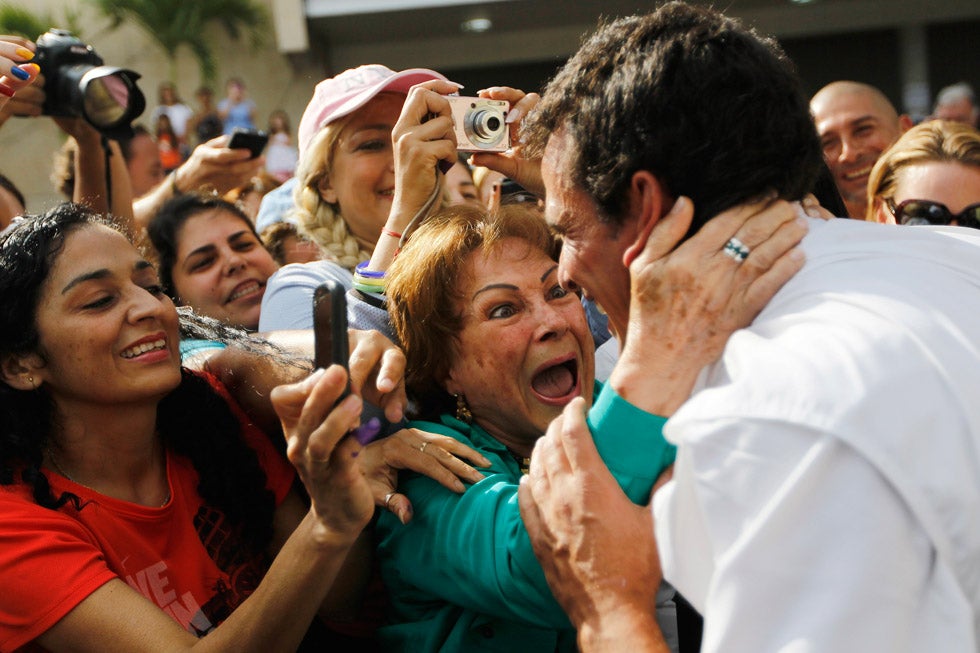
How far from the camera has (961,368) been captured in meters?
1.26

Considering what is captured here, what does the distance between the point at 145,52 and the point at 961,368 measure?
16047mm

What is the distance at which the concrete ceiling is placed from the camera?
1495cm

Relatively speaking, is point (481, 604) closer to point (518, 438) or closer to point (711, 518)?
point (518, 438)

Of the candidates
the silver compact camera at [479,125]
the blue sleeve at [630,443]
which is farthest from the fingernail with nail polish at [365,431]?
the silver compact camera at [479,125]

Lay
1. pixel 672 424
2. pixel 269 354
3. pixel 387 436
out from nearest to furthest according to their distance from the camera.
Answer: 1. pixel 672 424
2. pixel 387 436
3. pixel 269 354

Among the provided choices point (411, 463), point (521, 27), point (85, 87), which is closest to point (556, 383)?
point (411, 463)

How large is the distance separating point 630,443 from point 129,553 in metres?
1.12

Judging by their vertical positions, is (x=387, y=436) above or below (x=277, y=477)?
above

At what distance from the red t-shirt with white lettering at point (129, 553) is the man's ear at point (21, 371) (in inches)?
8.3

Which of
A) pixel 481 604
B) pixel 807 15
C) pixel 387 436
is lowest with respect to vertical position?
pixel 807 15

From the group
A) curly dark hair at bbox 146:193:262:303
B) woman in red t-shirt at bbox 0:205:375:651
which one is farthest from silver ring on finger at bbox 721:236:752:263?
curly dark hair at bbox 146:193:262:303

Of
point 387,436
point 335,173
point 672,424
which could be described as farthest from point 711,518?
point 335,173

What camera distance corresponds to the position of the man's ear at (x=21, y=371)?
89.9 inches

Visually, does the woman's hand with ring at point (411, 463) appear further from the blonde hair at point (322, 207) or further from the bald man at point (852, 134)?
the bald man at point (852, 134)
